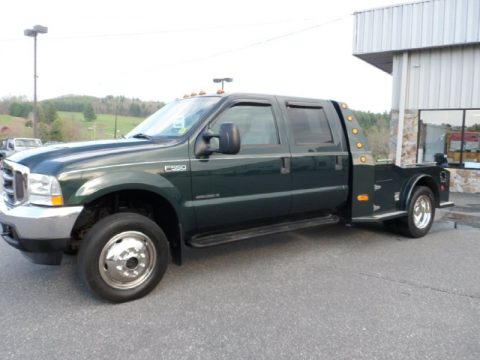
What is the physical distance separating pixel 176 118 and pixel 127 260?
5.56ft

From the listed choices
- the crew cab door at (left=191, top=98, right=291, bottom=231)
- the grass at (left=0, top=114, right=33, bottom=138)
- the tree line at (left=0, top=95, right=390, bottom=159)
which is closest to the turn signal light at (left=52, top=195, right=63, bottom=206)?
the crew cab door at (left=191, top=98, right=291, bottom=231)

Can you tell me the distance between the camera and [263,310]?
366 centimetres

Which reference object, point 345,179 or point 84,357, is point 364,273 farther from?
point 84,357

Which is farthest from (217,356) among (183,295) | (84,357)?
(183,295)

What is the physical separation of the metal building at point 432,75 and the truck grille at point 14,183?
1060 centimetres

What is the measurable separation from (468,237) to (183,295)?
15.9 feet

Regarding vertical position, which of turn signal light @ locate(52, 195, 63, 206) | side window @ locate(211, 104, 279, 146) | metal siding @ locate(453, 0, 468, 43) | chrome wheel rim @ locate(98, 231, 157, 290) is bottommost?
chrome wheel rim @ locate(98, 231, 157, 290)

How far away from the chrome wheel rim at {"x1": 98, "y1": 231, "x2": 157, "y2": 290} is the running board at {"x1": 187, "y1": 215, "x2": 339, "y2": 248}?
532 mm

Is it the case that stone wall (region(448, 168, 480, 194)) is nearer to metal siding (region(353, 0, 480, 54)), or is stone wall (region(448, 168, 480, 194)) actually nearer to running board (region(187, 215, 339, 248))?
metal siding (region(353, 0, 480, 54))

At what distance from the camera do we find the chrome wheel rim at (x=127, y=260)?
12.2 feet

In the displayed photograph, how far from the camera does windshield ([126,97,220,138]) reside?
4428 millimetres

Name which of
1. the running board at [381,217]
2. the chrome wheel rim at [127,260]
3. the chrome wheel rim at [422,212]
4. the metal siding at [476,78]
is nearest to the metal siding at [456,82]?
the metal siding at [476,78]

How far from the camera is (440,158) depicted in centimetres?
745

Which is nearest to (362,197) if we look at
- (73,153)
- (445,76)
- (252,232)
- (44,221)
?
(252,232)
